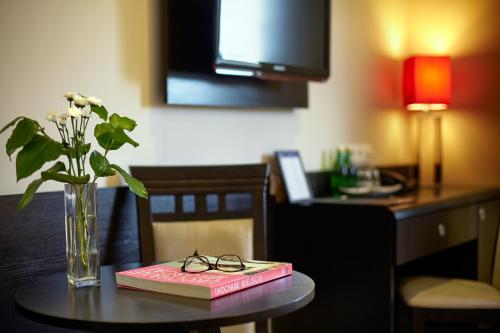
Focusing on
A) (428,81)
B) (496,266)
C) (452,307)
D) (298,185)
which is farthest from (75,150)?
(428,81)

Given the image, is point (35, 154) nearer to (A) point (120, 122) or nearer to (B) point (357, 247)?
(A) point (120, 122)

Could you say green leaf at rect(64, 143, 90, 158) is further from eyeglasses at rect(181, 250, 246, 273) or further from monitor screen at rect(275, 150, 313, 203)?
monitor screen at rect(275, 150, 313, 203)

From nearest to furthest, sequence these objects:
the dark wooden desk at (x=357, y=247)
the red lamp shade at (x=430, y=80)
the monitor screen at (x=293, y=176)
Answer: the dark wooden desk at (x=357, y=247), the monitor screen at (x=293, y=176), the red lamp shade at (x=430, y=80)

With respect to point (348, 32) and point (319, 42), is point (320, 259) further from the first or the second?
point (348, 32)

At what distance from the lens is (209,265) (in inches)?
67.7

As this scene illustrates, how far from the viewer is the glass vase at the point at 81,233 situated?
65.2 inches

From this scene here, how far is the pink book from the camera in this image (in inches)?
59.4

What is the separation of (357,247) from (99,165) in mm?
1336

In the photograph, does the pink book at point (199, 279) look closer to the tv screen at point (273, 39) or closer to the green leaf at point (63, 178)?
the green leaf at point (63, 178)

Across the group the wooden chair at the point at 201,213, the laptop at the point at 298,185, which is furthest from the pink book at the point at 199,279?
the laptop at the point at 298,185

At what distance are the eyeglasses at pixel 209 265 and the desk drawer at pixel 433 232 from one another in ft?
3.65

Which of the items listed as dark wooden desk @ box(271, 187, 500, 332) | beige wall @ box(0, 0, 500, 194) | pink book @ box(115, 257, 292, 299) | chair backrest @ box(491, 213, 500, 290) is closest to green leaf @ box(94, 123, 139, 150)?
pink book @ box(115, 257, 292, 299)

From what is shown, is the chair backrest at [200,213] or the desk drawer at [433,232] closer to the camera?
the chair backrest at [200,213]

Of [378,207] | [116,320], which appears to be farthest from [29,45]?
[378,207]
